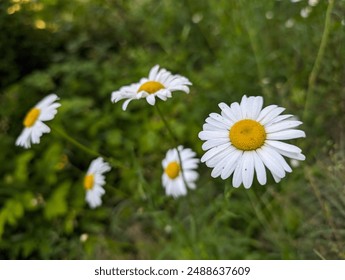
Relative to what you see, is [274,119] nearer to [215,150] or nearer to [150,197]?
[215,150]

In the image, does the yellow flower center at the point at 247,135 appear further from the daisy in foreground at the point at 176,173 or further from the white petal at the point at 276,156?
the daisy in foreground at the point at 176,173

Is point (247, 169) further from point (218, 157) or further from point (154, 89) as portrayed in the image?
point (154, 89)

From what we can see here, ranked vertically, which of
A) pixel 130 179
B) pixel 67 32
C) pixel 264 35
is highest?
pixel 67 32

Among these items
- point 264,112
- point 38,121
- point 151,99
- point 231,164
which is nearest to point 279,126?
point 264,112

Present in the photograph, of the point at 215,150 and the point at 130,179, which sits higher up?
the point at 130,179

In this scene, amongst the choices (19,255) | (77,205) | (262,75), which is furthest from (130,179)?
(262,75)

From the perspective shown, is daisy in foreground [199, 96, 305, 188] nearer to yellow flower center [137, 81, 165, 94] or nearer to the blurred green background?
yellow flower center [137, 81, 165, 94]

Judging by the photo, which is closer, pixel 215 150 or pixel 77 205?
pixel 215 150
